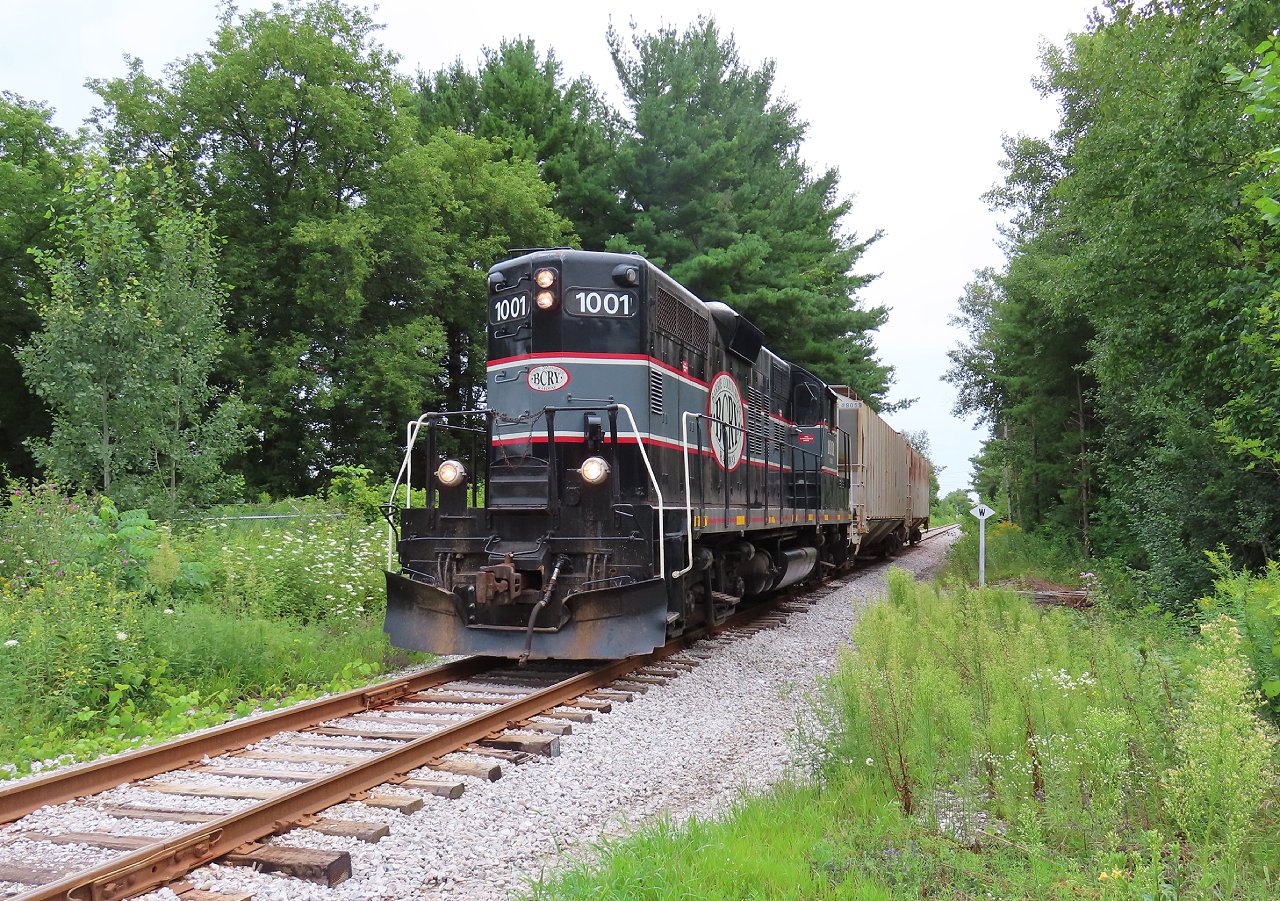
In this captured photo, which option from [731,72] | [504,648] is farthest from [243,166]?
[504,648]

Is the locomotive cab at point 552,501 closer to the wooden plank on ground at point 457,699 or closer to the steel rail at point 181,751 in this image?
the wooden plank on ground at point 457,699

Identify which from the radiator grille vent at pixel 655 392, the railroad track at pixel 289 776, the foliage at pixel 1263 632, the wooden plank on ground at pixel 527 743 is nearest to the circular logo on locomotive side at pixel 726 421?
the radiator grille vent at pixel 655 392

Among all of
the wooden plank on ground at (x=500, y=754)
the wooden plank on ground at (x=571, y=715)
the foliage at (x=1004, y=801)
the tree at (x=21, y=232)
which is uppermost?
the tree at (x=21, y=232)

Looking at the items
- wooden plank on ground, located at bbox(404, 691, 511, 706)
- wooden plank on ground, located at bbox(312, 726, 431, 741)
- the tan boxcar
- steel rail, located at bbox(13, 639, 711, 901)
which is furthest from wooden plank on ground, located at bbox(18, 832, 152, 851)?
the tan boxcar

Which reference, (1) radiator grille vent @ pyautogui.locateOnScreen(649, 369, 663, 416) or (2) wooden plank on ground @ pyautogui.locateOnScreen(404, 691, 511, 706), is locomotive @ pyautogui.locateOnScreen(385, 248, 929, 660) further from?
(2) wooden plank on ground @ pyautogui.locateOnScreen(404, 691, 511, 706)

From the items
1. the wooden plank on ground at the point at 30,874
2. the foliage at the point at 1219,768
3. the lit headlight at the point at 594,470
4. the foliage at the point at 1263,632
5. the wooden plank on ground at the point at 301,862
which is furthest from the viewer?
the lit headlight at the point at 594,470

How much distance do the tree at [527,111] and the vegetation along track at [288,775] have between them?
20.2 metres

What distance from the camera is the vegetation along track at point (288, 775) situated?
3240 millimetres

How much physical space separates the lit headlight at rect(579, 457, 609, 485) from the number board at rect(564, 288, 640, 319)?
4.96 feet

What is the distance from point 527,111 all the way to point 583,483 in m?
23.8

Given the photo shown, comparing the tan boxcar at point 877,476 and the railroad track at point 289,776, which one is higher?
the tan boxcar at point 877,476

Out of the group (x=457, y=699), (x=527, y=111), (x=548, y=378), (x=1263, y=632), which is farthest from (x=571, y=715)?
(x=527, y=111)

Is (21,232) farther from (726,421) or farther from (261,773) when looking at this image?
(261,773)

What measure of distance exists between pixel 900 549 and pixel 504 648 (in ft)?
66.6
